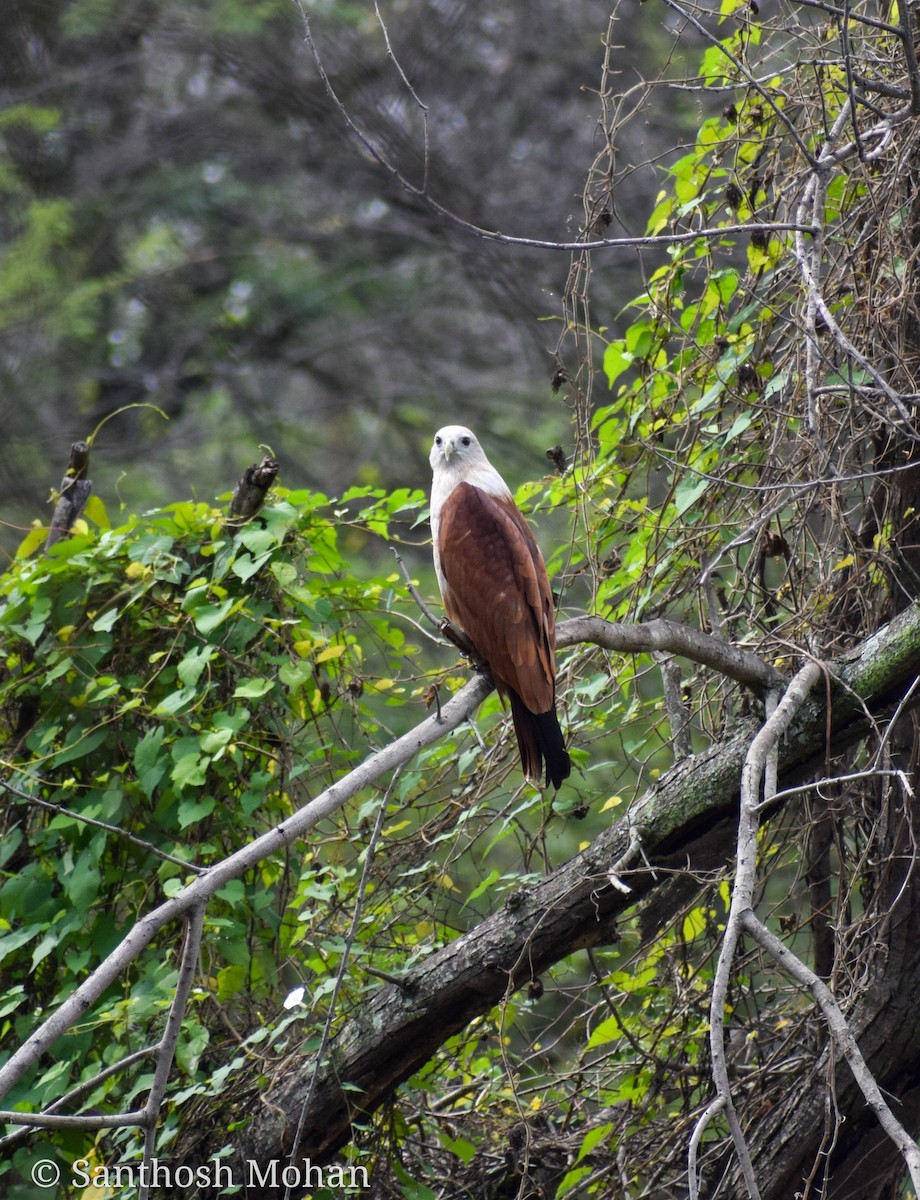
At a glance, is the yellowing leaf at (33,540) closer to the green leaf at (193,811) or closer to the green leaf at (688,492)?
the green leaf at (193,811)

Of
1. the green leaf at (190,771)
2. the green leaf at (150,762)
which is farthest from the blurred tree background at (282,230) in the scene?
the green leaf at (190,771)

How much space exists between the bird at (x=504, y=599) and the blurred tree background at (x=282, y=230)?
4125 mm

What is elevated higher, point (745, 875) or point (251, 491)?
point (251, 491)

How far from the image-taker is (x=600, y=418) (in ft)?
10.2

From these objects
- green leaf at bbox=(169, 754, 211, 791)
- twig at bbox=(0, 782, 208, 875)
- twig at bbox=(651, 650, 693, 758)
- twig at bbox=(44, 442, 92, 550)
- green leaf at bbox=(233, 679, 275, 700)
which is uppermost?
twig at bbox=(44, 442, 92, 550)

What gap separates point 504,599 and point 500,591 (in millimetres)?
30

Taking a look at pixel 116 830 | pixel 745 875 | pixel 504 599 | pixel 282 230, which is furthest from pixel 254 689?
pixel 282 230

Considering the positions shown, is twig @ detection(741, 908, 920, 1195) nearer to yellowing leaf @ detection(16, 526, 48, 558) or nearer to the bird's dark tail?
the bird's dark tail

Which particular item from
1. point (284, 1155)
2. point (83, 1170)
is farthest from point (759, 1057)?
point (83, 1170)

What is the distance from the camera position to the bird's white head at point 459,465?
328 cm

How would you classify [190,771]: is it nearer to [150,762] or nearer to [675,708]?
[150,762]

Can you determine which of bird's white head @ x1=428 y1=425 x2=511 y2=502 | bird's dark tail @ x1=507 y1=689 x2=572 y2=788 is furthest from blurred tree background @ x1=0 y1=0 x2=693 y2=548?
bird's dark tail @ x1=507 y1=689 x2=572 y2=788

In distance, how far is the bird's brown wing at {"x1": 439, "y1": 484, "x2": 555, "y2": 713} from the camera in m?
2.81

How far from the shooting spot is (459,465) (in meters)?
3.33
